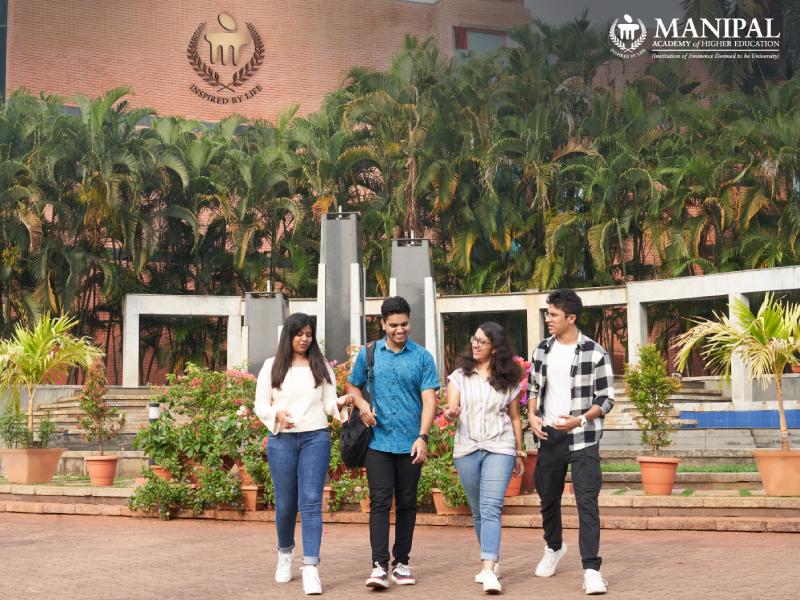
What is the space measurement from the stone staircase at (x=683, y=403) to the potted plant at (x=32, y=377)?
35.1 ft

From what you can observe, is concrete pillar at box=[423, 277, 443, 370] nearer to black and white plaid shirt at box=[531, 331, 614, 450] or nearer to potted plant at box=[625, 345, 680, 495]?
potted plant at box=[625, 345, 680, 495]

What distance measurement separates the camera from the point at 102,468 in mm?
13461

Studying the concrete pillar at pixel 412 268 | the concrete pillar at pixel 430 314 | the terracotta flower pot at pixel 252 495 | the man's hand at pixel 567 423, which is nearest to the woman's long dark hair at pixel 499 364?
the man's hand at pixel 567 423

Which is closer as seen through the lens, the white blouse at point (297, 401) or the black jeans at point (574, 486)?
the black jeans at point (574, 486)

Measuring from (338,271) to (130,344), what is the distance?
890cm

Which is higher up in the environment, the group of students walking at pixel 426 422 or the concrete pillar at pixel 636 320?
the concrete pillar at pixel 636 320

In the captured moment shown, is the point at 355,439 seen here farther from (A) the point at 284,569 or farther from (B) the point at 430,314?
(B) the point at 430,314

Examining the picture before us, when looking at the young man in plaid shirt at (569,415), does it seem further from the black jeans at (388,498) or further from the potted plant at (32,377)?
the potted plant at (32,377)

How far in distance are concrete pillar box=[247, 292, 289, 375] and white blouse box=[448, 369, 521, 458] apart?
19269 millimetres

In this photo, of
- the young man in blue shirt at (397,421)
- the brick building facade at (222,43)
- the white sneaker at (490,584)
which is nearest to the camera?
the white sneaker at (490,584)

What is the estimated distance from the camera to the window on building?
42.5 m

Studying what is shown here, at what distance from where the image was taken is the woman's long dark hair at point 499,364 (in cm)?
636

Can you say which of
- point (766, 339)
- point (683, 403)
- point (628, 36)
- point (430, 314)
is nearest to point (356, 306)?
point (430, 314)

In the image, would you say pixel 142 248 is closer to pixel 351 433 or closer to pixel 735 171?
pixel 735 171
